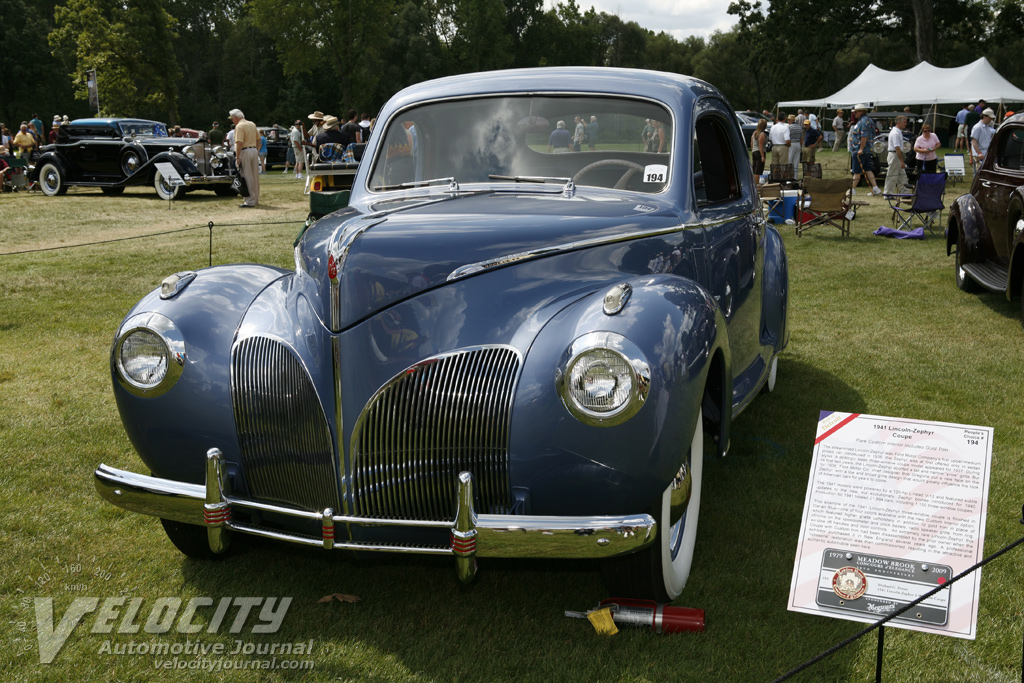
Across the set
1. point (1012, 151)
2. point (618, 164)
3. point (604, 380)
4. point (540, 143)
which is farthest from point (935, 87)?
point (604, 380)

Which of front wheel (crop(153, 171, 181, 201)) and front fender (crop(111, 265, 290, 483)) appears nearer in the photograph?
front fender (crop(111, 265, 290, 483))

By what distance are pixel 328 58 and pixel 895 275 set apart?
150 ft

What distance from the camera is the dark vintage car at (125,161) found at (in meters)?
18.9

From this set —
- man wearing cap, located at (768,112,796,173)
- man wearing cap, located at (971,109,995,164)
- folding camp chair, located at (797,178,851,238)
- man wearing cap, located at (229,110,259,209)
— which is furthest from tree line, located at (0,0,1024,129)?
folding camp chair, located at (797,178,851,238)

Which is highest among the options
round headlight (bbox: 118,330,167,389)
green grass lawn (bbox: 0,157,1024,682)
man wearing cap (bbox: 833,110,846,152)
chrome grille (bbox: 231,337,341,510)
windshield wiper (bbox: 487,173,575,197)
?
man wearing cap (bbox: 833,110,846,152)

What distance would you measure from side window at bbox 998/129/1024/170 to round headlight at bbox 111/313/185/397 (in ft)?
26.2

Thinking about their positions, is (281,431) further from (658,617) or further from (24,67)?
(24,67)

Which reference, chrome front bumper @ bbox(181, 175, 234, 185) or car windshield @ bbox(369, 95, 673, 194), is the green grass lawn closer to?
car windshield @ bbox(369, 95, 673, 194)

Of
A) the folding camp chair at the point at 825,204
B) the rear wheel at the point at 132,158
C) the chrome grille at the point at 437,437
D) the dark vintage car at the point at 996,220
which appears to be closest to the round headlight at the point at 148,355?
the chrome grille at the point at 437,437

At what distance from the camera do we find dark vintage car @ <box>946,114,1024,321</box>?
7.68 m

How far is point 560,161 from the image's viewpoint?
405cm

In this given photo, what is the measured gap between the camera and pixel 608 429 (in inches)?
104

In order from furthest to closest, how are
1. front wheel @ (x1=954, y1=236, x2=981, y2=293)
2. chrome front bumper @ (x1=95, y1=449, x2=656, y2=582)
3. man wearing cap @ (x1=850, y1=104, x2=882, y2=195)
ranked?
1. man wearing cap @ (x1=850, y1=104, x2=882, y2=195)
2. front wheel @ (x1=954, y1=236, x2=981, y2=293)
3. chrome front bumper @ (x1=95, y1=449, x2=656, y2=582)

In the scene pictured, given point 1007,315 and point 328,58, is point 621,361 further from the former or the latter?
point 328,58
